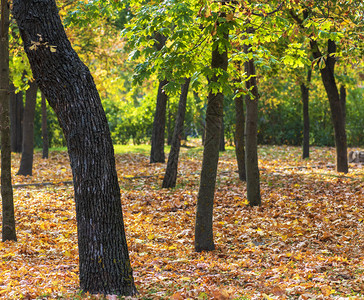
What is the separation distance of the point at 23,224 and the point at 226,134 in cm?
1539

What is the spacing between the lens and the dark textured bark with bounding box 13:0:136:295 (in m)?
4.59

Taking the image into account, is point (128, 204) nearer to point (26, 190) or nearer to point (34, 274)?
point (26, 190)

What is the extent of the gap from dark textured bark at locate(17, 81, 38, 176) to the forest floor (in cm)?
39

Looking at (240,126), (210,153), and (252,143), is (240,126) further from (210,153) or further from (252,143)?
(210,153)

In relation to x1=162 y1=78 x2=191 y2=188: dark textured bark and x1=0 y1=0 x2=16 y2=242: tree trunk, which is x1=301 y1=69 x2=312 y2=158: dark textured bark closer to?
x1=162 y1=78 x2=191 y2=188: dark textured bark

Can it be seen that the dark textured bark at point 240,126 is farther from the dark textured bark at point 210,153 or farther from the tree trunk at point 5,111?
the tree trunk at point 5,111

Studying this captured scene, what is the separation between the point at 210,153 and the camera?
21.4 ft

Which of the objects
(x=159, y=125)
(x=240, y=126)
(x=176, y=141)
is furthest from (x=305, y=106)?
(x=176, y=141)

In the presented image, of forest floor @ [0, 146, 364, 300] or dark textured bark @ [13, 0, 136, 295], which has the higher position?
dark textured bark @ [13, 0, 136, 295]

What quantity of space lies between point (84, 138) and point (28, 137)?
967 centimetres

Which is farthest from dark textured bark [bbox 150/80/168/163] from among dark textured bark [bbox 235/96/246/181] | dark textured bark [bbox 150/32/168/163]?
dark textured bark [bbox 235/96/246/181]

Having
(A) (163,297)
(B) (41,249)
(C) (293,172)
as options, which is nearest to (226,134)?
(C) (293,172)

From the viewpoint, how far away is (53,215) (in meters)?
9.20

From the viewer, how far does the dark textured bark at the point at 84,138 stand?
181 inches
